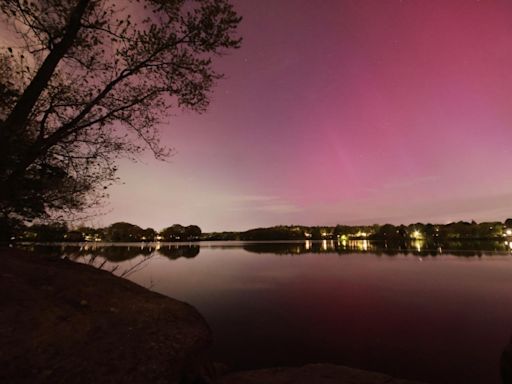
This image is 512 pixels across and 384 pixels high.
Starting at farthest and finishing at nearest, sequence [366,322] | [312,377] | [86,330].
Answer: [366,322] → [312,377] → [86,330]

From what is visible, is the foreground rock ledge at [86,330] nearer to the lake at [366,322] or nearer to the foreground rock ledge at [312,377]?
the lake at [366,322]

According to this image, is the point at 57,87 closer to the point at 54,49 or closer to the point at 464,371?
the point at 54,49

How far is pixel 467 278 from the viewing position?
40.4 m

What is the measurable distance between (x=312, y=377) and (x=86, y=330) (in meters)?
7.82

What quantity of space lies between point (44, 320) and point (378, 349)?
16389 millimetres

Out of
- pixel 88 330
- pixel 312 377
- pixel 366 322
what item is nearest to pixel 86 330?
pixel 88 330

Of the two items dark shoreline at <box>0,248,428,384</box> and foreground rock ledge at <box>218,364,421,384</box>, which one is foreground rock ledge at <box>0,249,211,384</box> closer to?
dark shoreline at <box>0,248,428,384</box>

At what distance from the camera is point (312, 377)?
1023 centimetres

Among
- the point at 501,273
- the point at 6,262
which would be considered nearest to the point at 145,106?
the point at 6,262

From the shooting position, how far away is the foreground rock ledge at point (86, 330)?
5.25 meters

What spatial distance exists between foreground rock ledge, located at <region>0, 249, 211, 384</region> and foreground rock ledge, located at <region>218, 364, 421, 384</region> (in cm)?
362

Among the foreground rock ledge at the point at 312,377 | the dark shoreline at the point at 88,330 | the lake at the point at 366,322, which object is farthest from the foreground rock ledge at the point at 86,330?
the foreground rock ledge at the point at 312,377

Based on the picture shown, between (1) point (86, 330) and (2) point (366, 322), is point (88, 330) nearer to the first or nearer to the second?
(1) point (86, 330)

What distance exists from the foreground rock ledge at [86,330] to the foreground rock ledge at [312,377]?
3621mm
